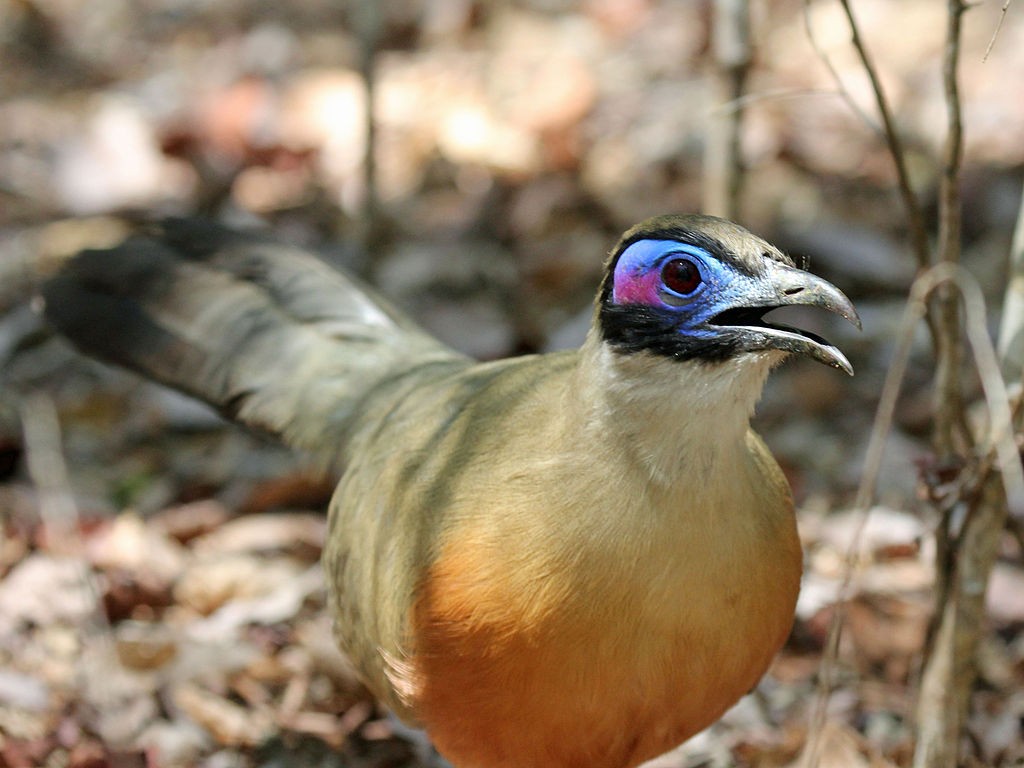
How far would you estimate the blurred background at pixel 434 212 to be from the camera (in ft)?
15.1

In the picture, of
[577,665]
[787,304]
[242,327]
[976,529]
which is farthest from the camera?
[242,327]

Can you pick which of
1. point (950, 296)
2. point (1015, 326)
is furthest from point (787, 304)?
point (1015, 326)

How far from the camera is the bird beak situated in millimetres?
2867

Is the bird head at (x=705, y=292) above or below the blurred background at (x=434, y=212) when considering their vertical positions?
above

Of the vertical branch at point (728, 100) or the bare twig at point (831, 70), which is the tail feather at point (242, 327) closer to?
the vertical branch at point (728, 100)

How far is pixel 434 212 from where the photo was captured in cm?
729

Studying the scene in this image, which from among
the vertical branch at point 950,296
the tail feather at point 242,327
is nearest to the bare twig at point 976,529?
the vertical branch at point 950,296

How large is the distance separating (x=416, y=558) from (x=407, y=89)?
5.37 metres

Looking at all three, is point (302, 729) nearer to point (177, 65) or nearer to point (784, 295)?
point (784, 295)

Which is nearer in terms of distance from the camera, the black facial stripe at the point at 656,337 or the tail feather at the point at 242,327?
the black facial stripe at the point at 656,337

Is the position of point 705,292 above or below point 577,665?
above

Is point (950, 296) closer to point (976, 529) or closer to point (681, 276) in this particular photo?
point (976, 529)

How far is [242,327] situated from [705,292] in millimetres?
2384

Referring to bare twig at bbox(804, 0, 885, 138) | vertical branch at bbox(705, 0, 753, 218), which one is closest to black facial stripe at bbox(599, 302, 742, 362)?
bare twig at bbox(804, 0, 885, 138)
